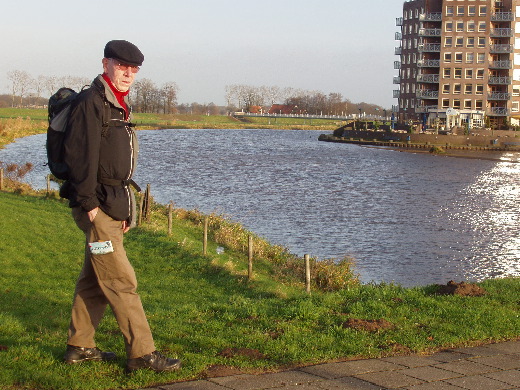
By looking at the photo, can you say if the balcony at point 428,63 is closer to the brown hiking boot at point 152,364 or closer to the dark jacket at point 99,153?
the dark jacket at point 99,153

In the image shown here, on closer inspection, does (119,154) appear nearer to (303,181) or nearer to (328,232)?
(328,232)

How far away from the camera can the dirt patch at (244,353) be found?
6762 millimetres

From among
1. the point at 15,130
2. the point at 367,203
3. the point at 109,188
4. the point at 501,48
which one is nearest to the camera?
the point at 109,188

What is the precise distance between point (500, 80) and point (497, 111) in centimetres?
470

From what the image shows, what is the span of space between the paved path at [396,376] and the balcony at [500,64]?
11527cm

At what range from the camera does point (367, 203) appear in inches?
1597

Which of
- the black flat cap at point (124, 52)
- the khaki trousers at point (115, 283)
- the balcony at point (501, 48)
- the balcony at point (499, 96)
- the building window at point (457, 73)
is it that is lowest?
the khaki trousers at point (115, 283)

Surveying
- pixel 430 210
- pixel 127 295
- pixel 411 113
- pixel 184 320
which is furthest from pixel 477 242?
pixel 411 113

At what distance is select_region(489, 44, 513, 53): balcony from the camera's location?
115312 millimetres

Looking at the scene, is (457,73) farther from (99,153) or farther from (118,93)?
(99,153)

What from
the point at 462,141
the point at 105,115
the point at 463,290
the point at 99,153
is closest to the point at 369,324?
the point at 463,290

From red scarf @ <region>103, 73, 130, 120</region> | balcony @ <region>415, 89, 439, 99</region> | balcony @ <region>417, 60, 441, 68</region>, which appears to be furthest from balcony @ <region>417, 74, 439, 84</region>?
red scarf @ <region>103, 73, 130, 120</region>

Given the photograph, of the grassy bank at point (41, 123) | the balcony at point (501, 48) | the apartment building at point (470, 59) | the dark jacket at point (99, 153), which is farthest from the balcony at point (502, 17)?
the dark jacket at point (99, 153)

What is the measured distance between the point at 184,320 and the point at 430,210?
31.3 meters
